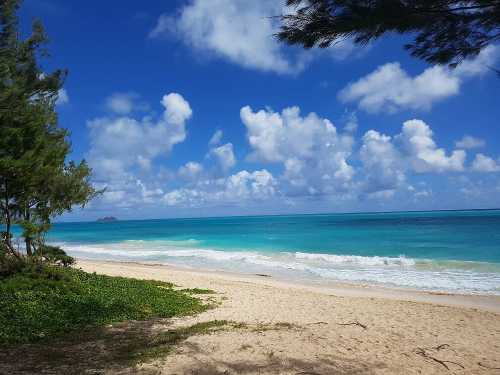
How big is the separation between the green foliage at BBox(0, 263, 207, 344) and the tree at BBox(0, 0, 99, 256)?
2.08 metres

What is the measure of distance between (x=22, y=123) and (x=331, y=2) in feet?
35.0

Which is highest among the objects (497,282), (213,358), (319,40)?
(319,40)

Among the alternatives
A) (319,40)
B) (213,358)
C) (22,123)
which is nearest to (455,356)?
(213,358)

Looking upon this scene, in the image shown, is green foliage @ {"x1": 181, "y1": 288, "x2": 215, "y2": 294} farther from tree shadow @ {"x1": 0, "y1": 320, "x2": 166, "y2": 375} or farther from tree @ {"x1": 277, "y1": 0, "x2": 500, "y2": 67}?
tree @ {"x1": 277, "y1": 0, "x2": 500, "y2": 67}

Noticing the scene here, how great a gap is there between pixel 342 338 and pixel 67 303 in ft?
27.3

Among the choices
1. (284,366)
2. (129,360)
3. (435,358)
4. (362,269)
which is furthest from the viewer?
(362,269)

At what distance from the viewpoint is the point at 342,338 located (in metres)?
9.14

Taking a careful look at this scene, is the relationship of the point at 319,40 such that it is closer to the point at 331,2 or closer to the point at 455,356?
the point at 331,2

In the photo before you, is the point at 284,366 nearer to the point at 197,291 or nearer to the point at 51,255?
the point at 197,291

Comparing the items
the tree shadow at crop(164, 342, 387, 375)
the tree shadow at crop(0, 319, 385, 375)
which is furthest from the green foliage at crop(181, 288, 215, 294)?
the tree shadow at crop(164, 342, 387, 375)

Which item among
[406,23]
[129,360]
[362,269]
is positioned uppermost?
[406,23]

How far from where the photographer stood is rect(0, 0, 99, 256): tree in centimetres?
1119

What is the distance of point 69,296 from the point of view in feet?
40.9

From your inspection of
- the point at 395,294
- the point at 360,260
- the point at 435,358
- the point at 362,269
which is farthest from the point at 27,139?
the point at 360,260
